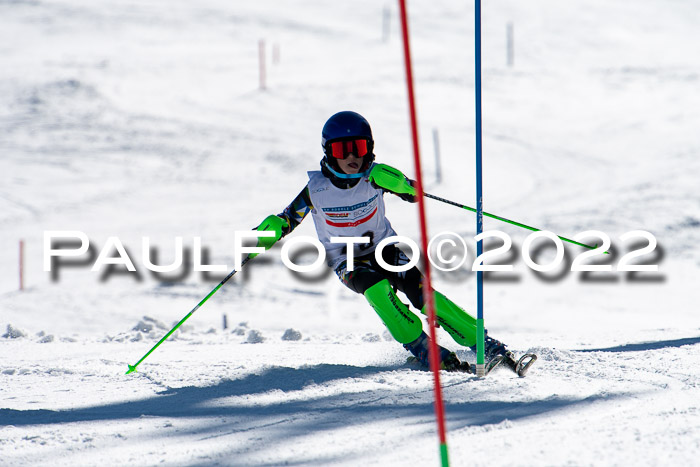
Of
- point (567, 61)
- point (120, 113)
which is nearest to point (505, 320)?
point (120, 113)

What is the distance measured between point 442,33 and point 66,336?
1973 centimetres

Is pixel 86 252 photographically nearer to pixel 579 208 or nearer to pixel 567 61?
pixel 579 208

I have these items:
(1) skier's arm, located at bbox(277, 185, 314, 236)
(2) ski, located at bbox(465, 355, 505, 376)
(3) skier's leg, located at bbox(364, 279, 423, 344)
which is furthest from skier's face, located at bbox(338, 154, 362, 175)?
(2) ski, located at bbox(465, 355, 505, 376)

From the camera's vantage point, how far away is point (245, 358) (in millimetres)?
4719

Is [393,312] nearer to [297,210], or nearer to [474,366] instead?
[474,366]

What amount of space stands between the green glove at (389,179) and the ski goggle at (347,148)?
13 centimetres

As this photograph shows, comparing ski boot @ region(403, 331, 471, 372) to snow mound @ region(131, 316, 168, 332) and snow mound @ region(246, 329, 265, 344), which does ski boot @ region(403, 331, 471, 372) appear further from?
snow mound @ region(131, 316, 168, 332)

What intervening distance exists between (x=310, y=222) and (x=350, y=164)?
742cm

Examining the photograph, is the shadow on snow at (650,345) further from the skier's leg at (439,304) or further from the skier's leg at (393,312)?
the skier's leg at (393,312)

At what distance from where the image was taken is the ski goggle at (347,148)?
14.0ft

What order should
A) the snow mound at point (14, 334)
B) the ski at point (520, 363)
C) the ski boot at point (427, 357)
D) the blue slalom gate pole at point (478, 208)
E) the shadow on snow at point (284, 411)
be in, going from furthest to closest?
the snow mound at point (14, 334)
the ski boot at point (427, 357)
the ski at point (520, 363)
the blue slalom gate pole at point (478, 208)
the shadow on snow at point (284, 411)

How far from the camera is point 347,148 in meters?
4.27

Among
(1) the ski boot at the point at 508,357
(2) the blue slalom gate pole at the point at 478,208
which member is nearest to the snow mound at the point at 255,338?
(1) the ski boot at the point at 508,357

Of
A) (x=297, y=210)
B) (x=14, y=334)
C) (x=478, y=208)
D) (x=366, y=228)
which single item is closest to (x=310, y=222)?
(x=14, y=334)
